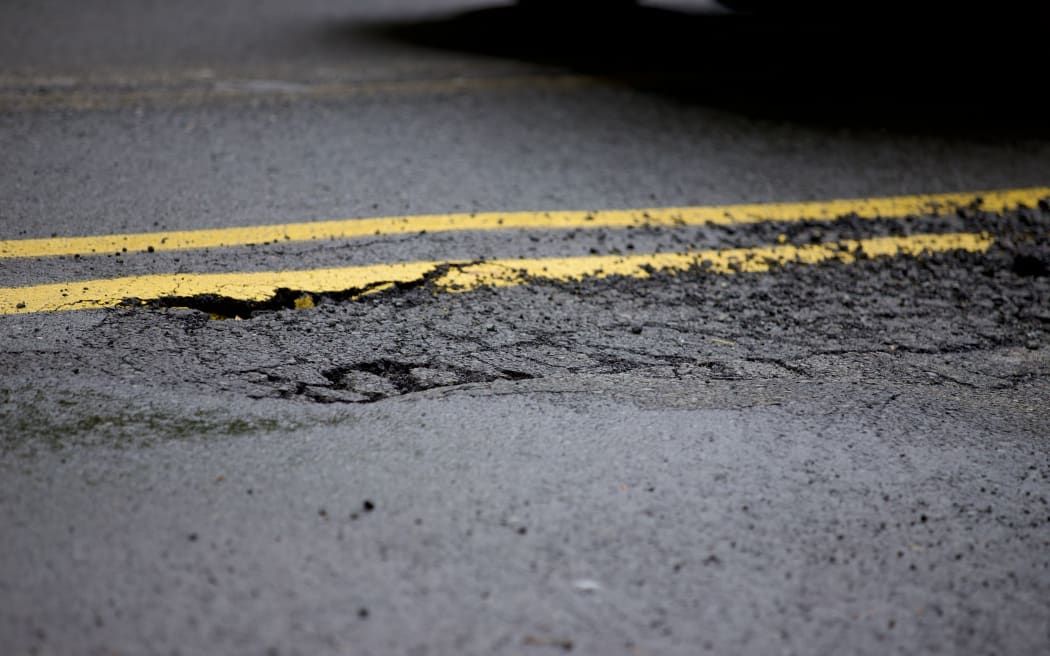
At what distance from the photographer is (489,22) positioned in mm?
6656

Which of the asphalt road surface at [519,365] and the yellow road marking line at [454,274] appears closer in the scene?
the asphalt road surface at [519,365]

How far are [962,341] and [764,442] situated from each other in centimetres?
97

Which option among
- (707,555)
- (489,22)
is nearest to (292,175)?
(707,555)

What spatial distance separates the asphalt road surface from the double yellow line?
2 centimetres

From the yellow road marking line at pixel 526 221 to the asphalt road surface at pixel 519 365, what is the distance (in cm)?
2

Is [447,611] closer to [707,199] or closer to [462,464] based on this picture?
[462,464]

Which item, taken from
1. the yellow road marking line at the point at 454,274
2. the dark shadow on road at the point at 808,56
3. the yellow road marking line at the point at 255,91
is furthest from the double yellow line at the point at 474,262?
the yellow road marking line at the point at 255,91

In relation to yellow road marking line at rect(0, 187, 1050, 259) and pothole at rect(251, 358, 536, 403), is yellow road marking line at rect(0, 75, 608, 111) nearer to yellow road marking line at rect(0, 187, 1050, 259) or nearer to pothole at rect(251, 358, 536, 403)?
yellow road marking line at rect(0, 187, 1050, 259)

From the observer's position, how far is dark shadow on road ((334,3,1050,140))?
15.8 feet

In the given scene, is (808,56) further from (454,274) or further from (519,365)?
(519,365)

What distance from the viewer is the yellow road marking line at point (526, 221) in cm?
316

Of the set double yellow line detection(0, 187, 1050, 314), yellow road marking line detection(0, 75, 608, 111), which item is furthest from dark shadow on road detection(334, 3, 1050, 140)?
double yellow line detection(0, 187, 1050, 314)

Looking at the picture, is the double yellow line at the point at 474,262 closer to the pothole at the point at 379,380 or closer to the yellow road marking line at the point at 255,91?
the pothole at the point at 379,380

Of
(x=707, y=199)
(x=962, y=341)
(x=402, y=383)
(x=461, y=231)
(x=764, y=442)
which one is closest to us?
(x=764, y=442)
